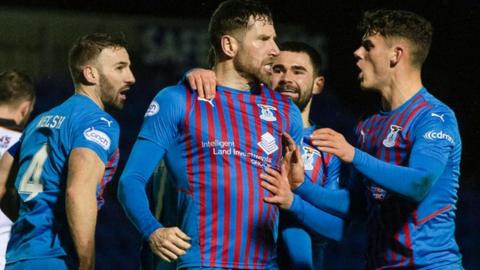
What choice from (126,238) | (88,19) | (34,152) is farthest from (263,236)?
(88,19)

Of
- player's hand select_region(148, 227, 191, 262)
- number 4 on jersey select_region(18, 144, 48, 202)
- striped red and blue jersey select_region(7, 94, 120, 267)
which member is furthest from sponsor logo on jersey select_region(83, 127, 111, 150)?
player's hand select_region(148, 227, 191, 262)

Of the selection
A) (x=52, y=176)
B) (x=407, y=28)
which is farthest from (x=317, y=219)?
(x=52, y=176)

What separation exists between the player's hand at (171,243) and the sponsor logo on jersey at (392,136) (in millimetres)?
1034

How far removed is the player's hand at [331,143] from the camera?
3.65 m

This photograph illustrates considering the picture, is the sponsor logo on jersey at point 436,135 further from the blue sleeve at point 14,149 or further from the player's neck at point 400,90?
the blue sleeve at point 14,149

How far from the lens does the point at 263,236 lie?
3.98 meters

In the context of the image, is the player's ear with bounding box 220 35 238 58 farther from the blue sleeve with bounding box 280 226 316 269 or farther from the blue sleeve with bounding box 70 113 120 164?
the blue sleeve with bounding box 280 226 316 269

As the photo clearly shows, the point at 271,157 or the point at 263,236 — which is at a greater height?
the point at 271,157

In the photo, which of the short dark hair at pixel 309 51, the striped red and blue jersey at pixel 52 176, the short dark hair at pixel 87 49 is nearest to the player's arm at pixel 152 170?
the striped red and blue jersey at pixel 52 176

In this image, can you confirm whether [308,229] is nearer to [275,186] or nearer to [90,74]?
[275,186]

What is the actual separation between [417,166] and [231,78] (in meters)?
0.96

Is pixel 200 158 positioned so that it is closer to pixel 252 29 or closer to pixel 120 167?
pixel 252 29

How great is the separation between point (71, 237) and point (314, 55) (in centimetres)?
184

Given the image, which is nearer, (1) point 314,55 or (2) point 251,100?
(2) point 251,100
